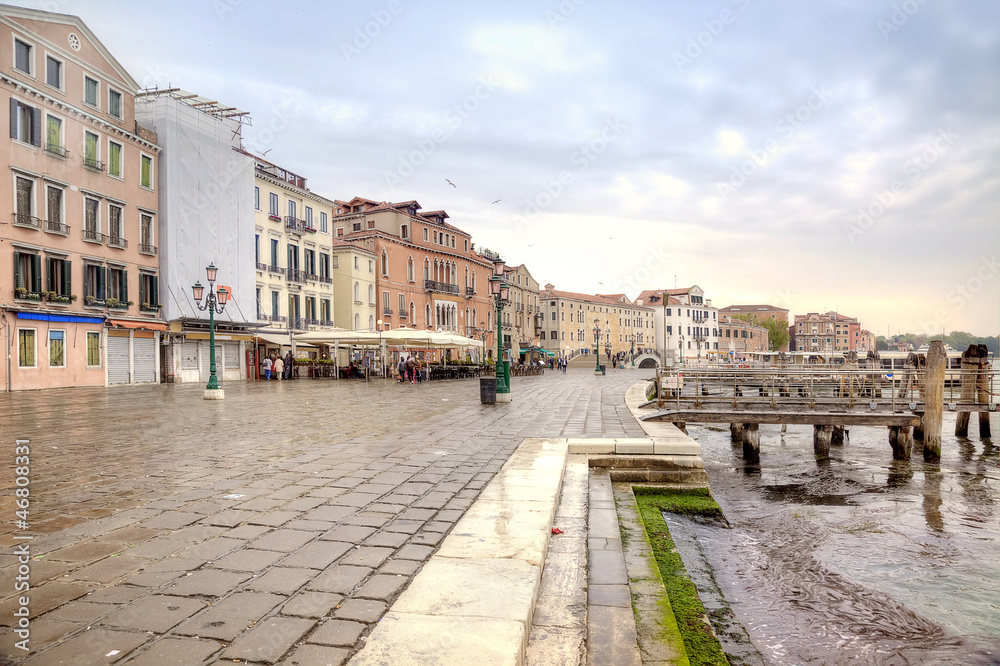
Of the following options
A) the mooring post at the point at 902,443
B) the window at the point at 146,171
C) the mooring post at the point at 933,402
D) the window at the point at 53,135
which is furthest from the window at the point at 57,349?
the mooring post at the point at 933,402

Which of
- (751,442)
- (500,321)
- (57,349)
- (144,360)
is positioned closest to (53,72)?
(57,349)

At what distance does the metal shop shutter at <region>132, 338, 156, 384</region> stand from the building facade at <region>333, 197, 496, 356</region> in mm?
20852

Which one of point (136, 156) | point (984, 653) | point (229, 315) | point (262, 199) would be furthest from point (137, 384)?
point (984, 653)

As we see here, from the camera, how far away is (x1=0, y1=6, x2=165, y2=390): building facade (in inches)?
921

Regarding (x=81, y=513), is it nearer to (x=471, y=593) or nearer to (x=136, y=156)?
(x=471, y=593)

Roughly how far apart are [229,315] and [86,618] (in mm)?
33863

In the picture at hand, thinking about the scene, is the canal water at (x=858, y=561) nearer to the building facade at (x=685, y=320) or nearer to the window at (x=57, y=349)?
the window at (x=57, y=349)

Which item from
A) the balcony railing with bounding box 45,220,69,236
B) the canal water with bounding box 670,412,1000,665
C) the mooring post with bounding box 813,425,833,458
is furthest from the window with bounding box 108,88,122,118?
the mooring post with bounding box 813,425,833,458

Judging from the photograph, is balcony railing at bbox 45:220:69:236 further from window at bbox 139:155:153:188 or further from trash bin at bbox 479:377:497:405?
trash bin at bbox 479:377:497:405

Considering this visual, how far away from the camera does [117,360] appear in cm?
2788

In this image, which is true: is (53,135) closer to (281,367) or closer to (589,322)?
(281,367)

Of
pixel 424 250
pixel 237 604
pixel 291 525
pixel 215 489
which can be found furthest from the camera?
pixel 424 250

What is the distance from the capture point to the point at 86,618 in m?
3.03

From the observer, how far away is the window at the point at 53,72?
24.9 meters
